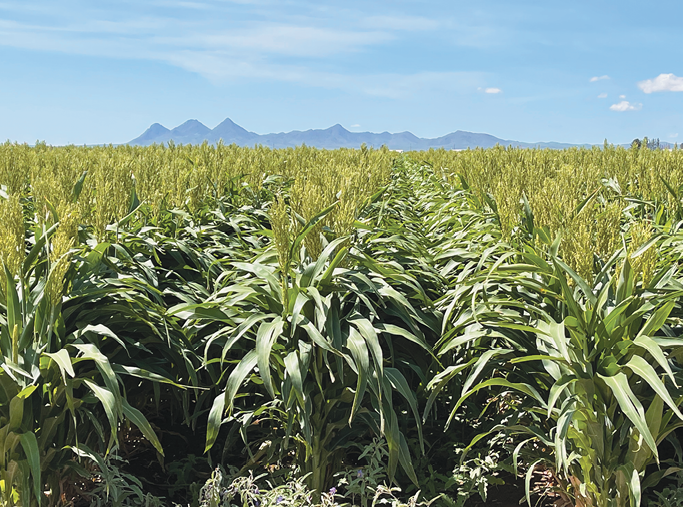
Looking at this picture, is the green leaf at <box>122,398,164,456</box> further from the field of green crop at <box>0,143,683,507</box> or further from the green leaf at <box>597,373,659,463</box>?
the green leaf at <box>597,373,659,463</box>

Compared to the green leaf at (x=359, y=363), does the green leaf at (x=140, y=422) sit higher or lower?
lower

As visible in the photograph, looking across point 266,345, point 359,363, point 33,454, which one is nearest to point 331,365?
point 359,363

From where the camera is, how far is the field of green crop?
2.27m

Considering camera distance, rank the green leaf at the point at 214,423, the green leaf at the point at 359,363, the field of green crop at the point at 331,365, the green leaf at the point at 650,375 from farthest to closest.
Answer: the green leaf at the point at 214,423, the green leaf at the point at 359,363, the field of green crop at the point at 331,365, the green leaf at the point at 650,375

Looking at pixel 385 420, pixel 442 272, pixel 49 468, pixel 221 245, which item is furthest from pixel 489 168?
pixel 49 468

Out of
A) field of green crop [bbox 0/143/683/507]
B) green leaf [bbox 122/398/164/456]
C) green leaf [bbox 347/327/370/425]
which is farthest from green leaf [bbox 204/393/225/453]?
green leaf [bbox 347/327/370/425]

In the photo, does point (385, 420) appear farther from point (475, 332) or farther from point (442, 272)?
point (442, 272)

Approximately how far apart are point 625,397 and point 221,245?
268 centimetres

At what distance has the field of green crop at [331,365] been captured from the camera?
7.45ft

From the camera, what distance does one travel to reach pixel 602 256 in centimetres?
271

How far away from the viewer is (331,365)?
267 centimetres

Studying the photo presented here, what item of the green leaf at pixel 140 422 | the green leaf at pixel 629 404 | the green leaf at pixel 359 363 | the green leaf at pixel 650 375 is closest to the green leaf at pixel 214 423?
the green leaf at pixel 140 422

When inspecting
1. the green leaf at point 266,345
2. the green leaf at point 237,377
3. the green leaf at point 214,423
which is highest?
the green leaf at point 266,345

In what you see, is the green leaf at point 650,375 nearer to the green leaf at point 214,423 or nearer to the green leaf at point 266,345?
the green leaf at point 266,345
